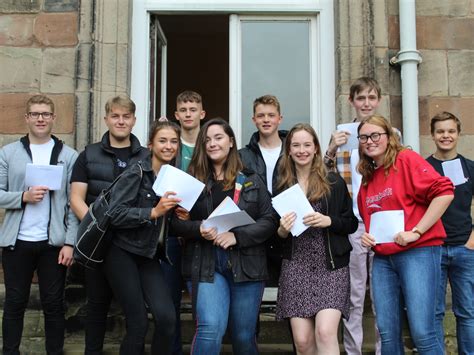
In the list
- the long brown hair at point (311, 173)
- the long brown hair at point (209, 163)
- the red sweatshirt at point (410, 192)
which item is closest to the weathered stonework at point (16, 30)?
the long brown hair at point (209, 163)

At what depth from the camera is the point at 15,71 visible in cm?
533

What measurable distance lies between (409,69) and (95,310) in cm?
341

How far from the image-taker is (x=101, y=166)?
3.91 meters

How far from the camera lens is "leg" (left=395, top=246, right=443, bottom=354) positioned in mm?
3227

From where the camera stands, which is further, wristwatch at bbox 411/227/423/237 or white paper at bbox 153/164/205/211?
white paper at bbox 153/164/205/211

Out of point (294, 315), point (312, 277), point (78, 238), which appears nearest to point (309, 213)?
point (312, 277)

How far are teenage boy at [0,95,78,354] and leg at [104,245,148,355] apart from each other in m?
0.73

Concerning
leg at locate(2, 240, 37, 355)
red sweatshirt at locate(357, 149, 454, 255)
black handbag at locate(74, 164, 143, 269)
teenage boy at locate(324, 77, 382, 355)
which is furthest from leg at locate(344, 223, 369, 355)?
leg at locate(2, 240, 37, 355)

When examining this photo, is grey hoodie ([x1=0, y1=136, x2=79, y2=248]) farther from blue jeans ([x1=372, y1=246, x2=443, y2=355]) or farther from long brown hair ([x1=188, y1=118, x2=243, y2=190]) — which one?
blue jeans ([x1=372, y1=246, x2=443, y2=355])

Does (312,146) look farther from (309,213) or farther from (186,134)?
(186,134)

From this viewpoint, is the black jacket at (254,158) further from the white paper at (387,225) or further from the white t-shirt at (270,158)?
the white paper at (387,225)

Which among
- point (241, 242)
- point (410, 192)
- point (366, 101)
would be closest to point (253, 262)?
point (241, 242)

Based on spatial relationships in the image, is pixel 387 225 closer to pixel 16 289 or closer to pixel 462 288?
pixel 462 288

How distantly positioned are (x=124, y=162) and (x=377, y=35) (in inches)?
110
